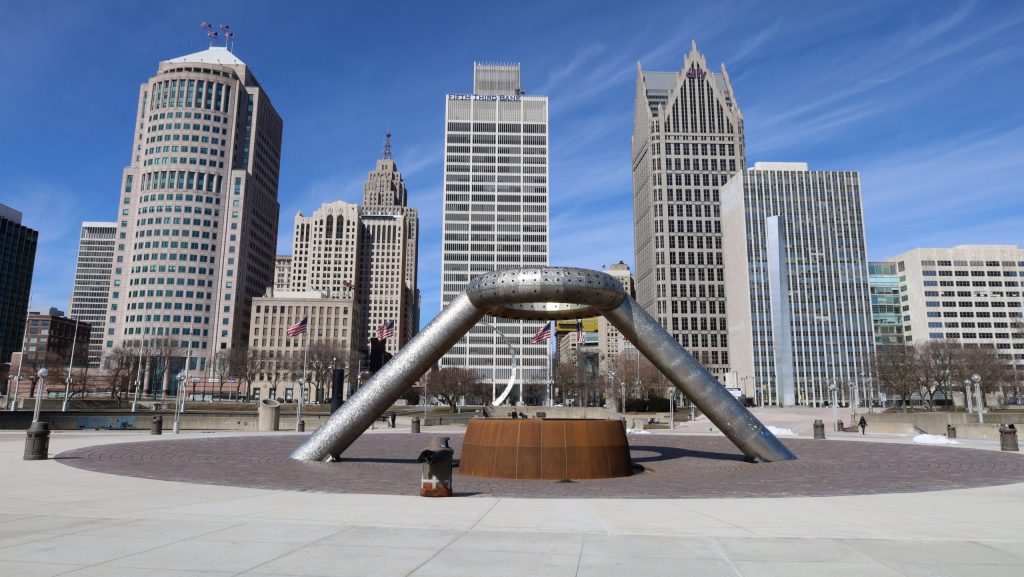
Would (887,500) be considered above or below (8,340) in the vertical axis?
below

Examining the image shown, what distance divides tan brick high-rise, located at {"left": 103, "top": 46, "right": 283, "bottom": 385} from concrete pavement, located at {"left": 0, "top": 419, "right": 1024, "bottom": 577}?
137 metres

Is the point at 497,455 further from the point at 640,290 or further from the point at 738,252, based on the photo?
the point at 640,290

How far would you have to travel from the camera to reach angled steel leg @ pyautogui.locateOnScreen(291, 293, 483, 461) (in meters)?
19.2

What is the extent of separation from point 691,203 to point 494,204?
167 feet

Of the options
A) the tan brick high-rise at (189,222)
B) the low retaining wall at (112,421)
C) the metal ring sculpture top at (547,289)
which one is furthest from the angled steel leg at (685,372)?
the tan brick high-rise at (189,222)

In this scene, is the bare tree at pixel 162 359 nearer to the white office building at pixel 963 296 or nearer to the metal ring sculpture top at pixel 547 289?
the metal ring sculpture top at pixel 547 289

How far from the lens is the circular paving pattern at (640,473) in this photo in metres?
14.7

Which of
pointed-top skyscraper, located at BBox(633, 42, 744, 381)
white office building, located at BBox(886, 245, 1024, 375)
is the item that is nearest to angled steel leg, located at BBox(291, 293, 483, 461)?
pointed-top skyscraper, located at BBox(633, 42, 744, 381)

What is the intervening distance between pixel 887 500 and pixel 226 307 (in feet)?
493

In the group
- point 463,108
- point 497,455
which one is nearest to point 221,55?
point 463,108

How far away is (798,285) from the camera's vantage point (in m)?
129

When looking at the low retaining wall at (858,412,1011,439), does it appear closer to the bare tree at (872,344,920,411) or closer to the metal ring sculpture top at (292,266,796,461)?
the metal ring sculpture top at (292,266,796,461)

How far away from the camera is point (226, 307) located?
143125 mm

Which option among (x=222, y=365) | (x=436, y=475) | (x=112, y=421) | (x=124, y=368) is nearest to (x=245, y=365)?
(x=222, y=365)
